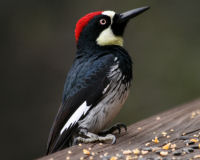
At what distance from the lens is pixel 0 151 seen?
659 centimetres

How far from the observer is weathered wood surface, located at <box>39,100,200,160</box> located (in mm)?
2865

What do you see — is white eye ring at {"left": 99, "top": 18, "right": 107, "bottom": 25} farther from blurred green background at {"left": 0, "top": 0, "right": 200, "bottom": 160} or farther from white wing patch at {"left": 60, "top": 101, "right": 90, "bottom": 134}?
blurred green background at {"left": 0, "top": 0, "right": 200, "bottom": 160}

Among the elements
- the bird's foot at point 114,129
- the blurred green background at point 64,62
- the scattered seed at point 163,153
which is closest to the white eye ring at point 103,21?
the bird's foot at point 114,129

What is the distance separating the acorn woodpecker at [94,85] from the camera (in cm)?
340

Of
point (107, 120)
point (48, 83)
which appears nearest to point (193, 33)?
point (48, 83)

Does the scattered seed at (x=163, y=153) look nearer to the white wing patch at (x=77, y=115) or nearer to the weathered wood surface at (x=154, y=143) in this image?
the weathered wood surface at (x=154, y=143)

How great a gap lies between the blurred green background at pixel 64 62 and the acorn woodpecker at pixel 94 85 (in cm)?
302

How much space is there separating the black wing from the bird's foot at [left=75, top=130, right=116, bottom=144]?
7 cm

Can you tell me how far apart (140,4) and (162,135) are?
4.37 metres

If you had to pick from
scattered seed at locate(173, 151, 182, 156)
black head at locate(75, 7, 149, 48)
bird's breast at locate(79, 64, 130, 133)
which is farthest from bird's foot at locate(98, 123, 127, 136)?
scattered seed at locate(173, 151, 182, 156)

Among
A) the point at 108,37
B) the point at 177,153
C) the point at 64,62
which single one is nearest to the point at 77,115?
the point at 108,37

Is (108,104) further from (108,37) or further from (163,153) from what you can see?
(163,153)

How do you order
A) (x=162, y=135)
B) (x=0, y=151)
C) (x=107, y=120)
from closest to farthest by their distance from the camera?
1. (x=162, y=135)
2. (x=107, y=120)
3. (x=0, y=151)

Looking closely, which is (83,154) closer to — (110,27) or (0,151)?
(110,27)
